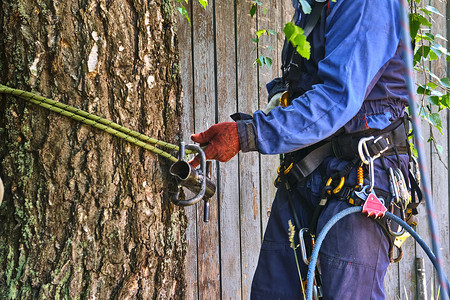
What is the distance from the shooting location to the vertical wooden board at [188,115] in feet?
8.21

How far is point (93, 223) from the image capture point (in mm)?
1343

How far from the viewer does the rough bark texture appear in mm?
1314

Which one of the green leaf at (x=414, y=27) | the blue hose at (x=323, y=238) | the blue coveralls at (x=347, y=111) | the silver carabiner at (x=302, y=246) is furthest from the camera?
the green leaf at (x=414, y=27)

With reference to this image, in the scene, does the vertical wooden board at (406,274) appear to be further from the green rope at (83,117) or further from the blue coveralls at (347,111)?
the green rope at (83,117)

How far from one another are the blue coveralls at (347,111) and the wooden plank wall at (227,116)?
0.88m

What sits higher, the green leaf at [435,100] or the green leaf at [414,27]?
the green leaf at [414,27]

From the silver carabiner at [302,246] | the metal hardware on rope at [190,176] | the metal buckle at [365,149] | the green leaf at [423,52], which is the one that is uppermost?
the green leaf at [423,52]

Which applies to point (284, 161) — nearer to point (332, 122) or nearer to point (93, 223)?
point (332, 122)

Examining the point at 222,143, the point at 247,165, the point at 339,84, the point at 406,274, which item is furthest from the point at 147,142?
the point at 406,274

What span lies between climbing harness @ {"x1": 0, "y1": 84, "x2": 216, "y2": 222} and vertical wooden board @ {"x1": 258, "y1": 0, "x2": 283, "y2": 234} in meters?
1.33

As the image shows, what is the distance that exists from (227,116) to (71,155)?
1.41 metres

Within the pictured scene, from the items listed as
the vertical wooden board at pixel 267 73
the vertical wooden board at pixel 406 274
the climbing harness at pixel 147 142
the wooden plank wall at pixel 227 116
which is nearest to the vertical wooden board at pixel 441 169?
the vertical wooden board at pixel 406 274

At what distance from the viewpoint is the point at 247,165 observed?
2.74 meters

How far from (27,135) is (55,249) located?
0.31 meters
